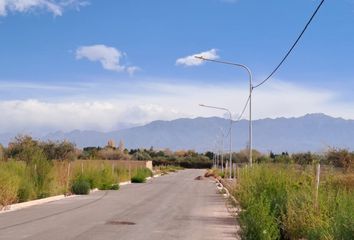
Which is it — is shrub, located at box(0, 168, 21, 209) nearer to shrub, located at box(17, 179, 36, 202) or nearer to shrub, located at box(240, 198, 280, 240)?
shrub, located at box(17, 179, 36, 202)

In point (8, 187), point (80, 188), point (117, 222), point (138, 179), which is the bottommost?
point (117, 222)

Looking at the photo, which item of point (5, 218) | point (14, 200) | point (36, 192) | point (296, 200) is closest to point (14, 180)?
point (14, 200)

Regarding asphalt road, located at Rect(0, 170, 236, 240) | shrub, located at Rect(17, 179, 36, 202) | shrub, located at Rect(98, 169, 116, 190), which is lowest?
asphalt road, located at Rect(0, 170, 236, 240)

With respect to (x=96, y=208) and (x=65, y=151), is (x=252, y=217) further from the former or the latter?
(x=65, y=151)

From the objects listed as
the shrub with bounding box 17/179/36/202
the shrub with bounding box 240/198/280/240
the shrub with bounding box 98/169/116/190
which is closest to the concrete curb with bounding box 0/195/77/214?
the shrub with bounding box 17/179/36/202

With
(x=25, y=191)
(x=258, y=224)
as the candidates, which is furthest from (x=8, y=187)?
(x=258, y=224)

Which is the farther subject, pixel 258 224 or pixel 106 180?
pixel 106 180

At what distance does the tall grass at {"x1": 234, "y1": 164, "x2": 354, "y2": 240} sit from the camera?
11984 millimetres

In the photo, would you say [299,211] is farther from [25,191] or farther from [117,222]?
[25,191]

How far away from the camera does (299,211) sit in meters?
14.6

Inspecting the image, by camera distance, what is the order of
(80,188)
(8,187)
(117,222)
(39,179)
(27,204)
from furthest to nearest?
(80,188), (39,179), (27,204), (8,187), (117,222)

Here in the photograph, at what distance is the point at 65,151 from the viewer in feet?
279

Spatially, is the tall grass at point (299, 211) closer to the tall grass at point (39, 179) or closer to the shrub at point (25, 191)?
the tall grass at point (39, 179)

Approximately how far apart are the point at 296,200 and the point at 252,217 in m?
A: 2.46
